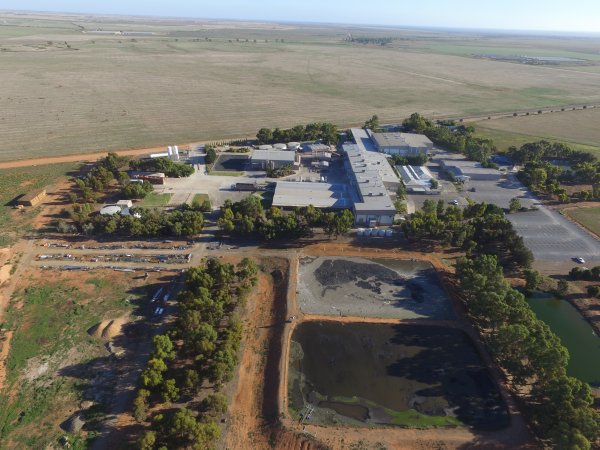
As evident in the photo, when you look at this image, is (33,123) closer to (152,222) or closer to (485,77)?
(152,222)

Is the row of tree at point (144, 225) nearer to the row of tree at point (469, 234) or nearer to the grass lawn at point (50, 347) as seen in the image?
the grass lawn at point (50, 347)

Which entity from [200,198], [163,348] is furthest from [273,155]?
[163,348]

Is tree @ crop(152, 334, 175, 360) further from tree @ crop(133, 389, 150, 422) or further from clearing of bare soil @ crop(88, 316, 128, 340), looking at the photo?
clearing of bare soil @ crop(88, 316, 128, 340)

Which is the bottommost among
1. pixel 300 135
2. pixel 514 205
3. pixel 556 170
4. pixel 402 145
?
pixel 514 205

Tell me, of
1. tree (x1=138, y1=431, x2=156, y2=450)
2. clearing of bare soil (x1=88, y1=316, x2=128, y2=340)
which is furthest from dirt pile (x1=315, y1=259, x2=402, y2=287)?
tree (x1=138, y1=431, x2=156, y2=450)

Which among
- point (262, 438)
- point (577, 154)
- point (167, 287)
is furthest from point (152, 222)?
point (577, 154)

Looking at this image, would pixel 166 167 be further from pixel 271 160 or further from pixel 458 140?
pixel 458 140

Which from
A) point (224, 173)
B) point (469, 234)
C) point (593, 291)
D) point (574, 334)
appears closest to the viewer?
point (574, 334)
